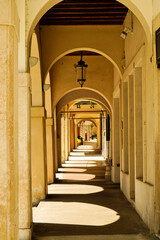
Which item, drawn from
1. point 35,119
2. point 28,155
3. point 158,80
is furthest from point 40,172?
point 158,80

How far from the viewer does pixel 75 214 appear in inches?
297

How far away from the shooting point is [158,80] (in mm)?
5422

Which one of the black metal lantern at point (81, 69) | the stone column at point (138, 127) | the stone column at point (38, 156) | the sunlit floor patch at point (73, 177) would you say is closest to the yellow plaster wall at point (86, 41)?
the black metal lantern at point (81, 69)

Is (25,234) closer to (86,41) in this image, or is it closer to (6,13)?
(6,13)

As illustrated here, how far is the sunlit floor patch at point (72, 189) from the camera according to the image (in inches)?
434

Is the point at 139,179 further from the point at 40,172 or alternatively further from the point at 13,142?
the point at 13,142

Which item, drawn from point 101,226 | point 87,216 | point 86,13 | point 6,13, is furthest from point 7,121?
point 86,13

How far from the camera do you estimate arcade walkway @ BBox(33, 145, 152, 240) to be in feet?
19.3

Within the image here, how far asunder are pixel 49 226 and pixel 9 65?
378cm

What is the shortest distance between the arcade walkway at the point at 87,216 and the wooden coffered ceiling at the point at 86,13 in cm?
481

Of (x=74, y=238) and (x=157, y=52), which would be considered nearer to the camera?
(x=157, y=52)

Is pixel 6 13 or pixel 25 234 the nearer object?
pixel 6 13

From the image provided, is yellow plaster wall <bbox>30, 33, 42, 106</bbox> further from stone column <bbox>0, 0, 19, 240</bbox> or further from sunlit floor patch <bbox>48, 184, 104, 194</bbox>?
stone column <bbox>0, 0, 19, 240</bbox>

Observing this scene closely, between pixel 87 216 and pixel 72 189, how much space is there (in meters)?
4.22
